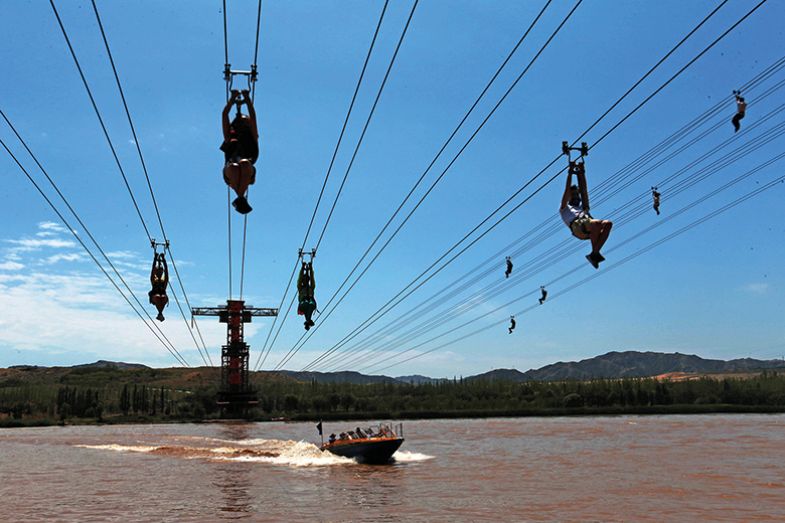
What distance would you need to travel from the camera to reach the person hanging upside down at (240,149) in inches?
579

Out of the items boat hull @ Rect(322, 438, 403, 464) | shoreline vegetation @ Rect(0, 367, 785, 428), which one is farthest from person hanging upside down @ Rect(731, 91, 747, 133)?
shoreline vegetation @ Rect(0, 367, 785, 428)

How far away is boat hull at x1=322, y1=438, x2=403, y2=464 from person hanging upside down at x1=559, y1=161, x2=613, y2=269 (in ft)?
146

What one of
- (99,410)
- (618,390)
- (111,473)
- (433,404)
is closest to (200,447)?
(111,473)

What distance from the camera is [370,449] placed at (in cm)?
5856

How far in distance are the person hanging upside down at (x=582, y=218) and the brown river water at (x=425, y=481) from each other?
855 inches

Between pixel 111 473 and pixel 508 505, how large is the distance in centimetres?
3689

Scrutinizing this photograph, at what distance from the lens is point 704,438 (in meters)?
79.3

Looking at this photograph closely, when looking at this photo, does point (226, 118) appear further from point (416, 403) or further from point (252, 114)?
point (416, 403)

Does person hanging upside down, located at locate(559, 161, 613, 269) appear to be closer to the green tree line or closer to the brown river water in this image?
the brown river water

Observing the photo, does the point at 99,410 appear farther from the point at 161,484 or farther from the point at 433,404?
the point at 161,484

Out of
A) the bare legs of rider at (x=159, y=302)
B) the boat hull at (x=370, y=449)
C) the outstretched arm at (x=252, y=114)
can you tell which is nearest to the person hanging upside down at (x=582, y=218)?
the outstretched arm at (x=252, y=114)

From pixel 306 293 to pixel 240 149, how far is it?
14.0 m

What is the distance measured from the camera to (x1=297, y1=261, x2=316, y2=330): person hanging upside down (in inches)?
1114

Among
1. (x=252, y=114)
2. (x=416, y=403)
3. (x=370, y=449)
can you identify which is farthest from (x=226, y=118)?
(x=416, y=403)
